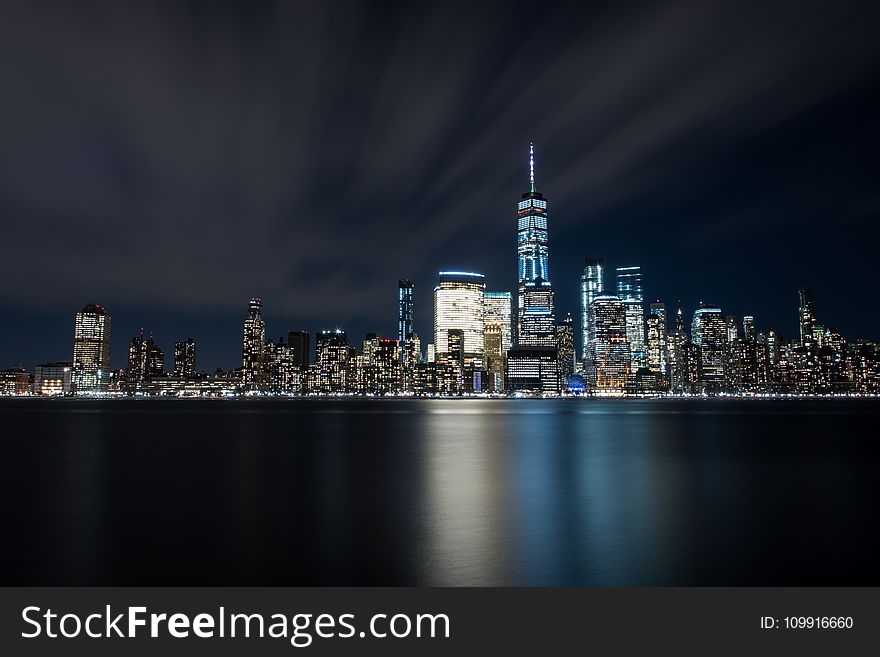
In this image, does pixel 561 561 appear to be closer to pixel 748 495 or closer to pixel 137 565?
pixel 137 565

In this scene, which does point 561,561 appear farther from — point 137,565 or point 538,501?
point 137,565

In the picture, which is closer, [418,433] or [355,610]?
[355,610]

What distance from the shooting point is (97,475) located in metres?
35.5

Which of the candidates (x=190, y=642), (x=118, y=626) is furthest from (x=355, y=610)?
(x=118, y=626)

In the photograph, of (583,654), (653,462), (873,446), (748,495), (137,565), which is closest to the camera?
(583,654)

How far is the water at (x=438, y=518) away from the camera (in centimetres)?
1631

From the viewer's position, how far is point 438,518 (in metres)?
23.1

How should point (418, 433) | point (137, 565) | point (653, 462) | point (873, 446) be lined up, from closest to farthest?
point (137, 565) < point (653, 462) < point (873, 446) < point (418, 433)

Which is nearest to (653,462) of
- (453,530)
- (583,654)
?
(453,530)

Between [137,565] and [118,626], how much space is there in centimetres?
517

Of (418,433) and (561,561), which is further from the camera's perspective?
(418,433)

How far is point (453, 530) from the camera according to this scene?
21016 millimetres

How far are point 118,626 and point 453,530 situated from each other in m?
11.3

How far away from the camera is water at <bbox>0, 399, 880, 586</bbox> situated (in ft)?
53.5
